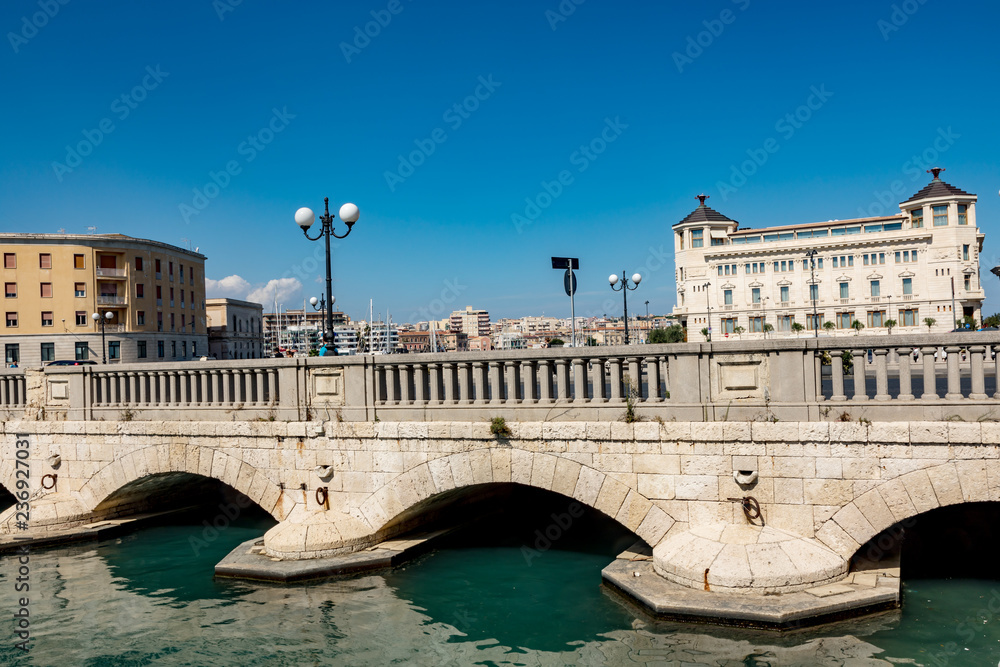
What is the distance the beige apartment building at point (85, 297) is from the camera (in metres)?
53.2

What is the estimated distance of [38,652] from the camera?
27.1ft

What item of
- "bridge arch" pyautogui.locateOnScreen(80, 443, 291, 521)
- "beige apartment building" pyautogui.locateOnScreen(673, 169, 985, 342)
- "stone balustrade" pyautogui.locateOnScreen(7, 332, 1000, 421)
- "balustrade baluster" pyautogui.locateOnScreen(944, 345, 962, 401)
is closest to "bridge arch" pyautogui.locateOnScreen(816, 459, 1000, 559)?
"stone balustrade" pyautogui.locateOnScreen(7, 332, 1000, 421)

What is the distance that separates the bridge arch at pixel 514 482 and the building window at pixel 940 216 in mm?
73150

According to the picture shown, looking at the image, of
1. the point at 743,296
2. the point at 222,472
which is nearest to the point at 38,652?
the point at 222,472

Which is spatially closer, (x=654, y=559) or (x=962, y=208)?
(x=654, y=559)

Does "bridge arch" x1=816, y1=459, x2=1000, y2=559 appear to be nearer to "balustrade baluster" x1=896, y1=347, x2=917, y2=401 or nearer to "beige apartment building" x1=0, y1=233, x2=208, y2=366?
"balustrade baluster" x1=896, y1=347, x2=917, y2=401

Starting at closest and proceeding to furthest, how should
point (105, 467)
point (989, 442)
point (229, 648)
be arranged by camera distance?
point (989, 442), point (229, 648), point (105, 467)

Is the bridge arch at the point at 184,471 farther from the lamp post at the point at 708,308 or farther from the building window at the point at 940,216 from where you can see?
the building window at the point at 940,216

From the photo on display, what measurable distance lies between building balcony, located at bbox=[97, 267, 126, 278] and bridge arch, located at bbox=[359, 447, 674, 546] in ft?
180

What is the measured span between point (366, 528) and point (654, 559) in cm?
433

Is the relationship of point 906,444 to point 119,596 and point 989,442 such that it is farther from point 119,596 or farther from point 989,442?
point 119,596

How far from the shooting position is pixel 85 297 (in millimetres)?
55188

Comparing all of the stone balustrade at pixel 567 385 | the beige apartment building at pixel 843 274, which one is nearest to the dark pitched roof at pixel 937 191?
the beige apartment building at pixel 843 274

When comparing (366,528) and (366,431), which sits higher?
(366,431)
